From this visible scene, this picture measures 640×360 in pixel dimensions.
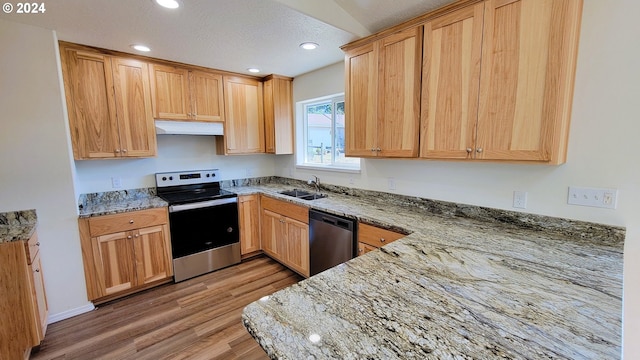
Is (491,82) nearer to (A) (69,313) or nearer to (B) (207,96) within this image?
(B) (207,96)

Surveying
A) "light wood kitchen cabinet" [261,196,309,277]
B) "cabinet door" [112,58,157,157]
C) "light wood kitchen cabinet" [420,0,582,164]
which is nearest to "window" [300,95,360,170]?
"light wood kitchen cabinet" [261,196,309,277]

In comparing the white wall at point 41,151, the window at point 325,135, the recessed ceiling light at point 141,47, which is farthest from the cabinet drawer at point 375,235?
the recessed ceiling light at point 141,47

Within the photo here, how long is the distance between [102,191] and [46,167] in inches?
28.9

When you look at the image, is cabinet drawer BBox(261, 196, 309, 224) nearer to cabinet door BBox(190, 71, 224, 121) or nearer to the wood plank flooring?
the wood plank flooring

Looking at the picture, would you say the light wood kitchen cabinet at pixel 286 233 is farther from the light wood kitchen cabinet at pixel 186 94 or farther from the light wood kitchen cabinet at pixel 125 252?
the light wood kitchen cabinet at pixel 186 94

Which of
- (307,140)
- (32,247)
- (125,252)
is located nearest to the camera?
(32,247)

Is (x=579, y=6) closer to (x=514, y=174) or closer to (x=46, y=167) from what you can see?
(x=514, y=174)

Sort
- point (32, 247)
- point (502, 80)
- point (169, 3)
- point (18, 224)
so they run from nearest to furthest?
point (502, 80), point (169, 3), point (32, 247), point (18, 224)

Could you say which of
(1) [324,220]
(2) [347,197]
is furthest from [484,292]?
(2) [347,197]

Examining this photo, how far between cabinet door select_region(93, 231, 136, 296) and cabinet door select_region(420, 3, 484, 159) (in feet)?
9.22

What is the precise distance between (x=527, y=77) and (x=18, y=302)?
11.4 feet

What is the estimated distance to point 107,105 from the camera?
102 inches

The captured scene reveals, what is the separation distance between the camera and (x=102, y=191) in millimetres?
2840

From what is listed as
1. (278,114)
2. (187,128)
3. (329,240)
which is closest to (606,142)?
(329,240)
